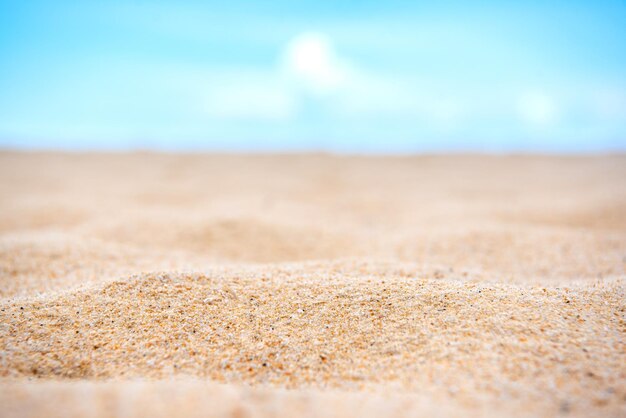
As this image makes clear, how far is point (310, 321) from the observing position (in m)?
2.58

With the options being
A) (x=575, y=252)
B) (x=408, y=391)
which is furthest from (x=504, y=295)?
(x=575, y=252)

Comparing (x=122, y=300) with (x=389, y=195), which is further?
(x=389, y=195)

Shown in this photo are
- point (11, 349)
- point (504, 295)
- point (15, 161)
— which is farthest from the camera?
point (15, 161)

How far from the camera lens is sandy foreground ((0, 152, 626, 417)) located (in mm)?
1839

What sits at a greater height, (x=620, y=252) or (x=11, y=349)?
(x=620, y=252)

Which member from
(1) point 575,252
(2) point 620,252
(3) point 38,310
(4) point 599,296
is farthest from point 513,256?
(3) point 38,310

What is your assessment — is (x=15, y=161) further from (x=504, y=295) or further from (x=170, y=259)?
(x=504, y=295)

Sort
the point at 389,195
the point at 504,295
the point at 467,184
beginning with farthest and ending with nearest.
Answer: the point at 467,184 < the point at 389,195 < the point at 504,295

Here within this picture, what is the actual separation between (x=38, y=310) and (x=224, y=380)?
1.38 meters

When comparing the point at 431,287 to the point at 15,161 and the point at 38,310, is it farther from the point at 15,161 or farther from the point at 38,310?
the point at 15,161

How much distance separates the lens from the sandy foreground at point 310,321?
1.84 metres

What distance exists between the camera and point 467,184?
35.1ft

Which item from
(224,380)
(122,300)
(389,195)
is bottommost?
(224,380)

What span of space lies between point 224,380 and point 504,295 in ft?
5.49
